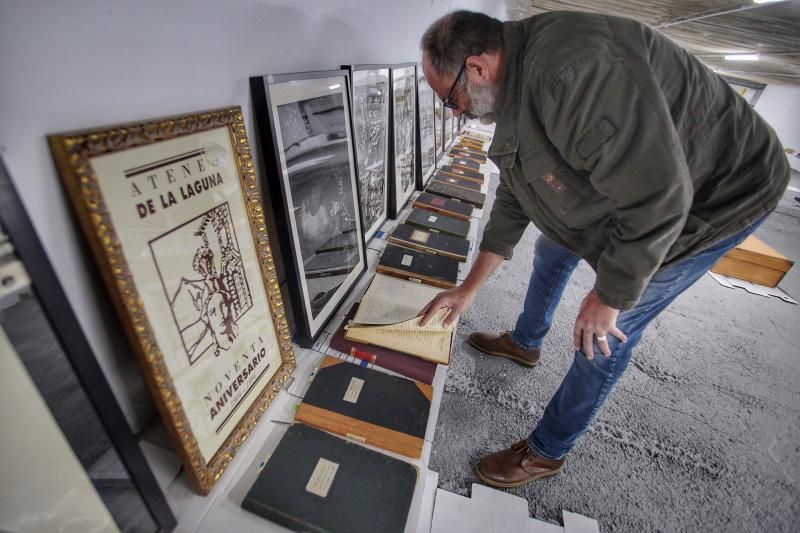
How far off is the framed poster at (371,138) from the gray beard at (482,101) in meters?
0.47

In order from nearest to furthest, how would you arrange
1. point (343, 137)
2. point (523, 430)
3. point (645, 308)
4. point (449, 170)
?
point (645, 308) < point (343, 137) < point (523, 430) < point (449, 170)

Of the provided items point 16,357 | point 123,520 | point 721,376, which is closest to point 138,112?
point 16,357

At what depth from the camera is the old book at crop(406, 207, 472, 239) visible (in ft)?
5.76

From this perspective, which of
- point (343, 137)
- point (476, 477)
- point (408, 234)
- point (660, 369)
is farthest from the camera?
point (660, 369)

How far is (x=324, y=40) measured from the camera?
1068mm

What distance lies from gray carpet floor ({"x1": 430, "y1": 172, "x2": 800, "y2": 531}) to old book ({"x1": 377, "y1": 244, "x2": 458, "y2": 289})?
54cm

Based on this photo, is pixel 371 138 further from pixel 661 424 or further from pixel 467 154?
pixel 467 154

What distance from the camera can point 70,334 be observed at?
0.45 m

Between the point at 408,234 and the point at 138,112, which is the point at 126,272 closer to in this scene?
the point at 138,112

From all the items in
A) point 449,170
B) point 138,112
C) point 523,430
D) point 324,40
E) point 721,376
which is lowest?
point 721,376

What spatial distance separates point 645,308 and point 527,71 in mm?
666

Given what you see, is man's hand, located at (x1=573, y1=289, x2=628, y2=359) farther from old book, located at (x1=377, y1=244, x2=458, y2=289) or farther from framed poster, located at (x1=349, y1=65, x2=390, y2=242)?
framed poster, located at (x1=349, y1=65, x2=390, y2=242)

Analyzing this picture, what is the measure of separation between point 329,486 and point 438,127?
8.54ft

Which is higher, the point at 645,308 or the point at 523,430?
the point at 645,308
